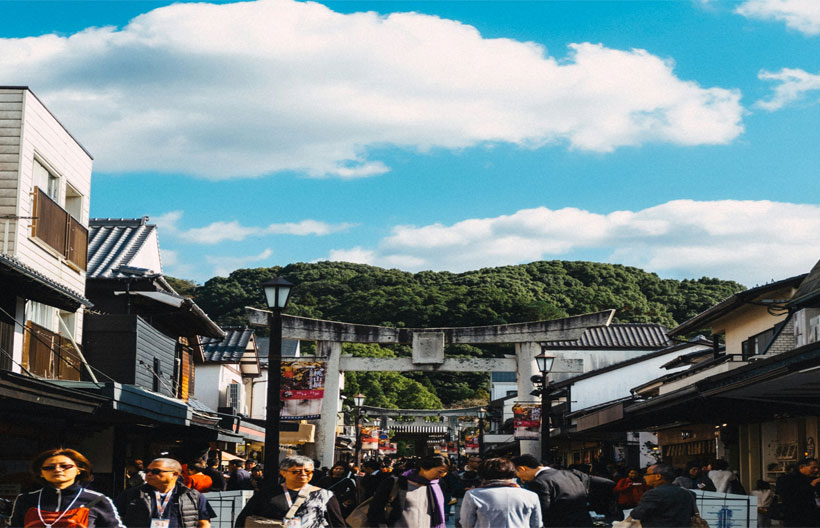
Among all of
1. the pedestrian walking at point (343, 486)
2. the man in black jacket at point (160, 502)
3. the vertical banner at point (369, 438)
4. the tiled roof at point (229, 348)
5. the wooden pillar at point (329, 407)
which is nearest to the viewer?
the man in black jacket at point (160, 502)

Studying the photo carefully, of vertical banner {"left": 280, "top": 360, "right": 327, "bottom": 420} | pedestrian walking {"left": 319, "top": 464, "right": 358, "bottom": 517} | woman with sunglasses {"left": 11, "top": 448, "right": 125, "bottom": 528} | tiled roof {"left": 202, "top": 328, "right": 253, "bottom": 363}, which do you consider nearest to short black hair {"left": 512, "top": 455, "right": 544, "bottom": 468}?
woman with sunglasses {"left": 11, "top": 448, "right": 125, "bottom": 528}

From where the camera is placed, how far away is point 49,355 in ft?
65.7

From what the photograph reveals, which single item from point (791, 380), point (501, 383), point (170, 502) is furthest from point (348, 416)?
point (170, 502)

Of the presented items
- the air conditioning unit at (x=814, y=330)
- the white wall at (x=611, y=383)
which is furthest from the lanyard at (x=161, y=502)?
the white wall at (x=611, y=383)

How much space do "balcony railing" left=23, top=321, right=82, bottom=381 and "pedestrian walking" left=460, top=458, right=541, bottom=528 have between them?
1205 centimetres

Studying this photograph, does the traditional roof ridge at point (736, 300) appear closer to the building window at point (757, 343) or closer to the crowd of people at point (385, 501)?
the building window at point (757, 343)

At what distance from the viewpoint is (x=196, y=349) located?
35.0m

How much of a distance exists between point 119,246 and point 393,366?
383 inches

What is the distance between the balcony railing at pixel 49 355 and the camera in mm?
18812

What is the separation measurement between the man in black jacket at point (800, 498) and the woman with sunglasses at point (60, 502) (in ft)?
29.8

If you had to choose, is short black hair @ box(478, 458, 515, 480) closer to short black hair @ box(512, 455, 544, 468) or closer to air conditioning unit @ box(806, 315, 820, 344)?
short black hair @ box(512, 455, 544, 468)

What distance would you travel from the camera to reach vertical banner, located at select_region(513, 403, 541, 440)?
98.9 ft

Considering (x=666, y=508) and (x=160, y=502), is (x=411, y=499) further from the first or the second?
(x=160, y=502)

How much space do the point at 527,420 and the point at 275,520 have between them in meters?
23.3
